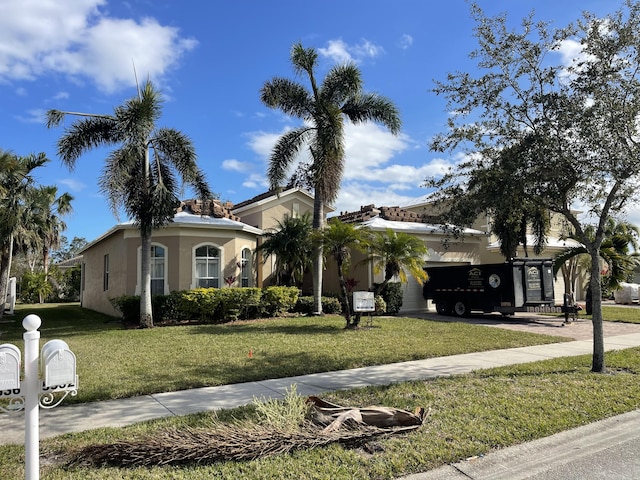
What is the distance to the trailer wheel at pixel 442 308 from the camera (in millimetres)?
20953

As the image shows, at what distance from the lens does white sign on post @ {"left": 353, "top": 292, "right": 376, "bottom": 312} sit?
14.5 metres

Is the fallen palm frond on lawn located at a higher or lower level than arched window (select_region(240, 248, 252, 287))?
lower

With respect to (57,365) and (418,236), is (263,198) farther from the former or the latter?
(57,365)

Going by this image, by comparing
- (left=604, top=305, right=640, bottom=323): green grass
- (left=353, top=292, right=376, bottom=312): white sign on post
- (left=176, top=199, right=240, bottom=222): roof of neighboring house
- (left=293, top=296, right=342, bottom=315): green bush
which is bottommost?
→ (left=604, top=305, right=640, bottom=323): green grass

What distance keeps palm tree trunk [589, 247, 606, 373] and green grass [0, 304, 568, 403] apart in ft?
9.73

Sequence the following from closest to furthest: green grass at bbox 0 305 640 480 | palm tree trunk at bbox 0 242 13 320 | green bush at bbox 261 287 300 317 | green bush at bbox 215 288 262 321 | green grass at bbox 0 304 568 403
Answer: green grass at bbox 0 305 640 480, green grass at bbox 0 304 568 403, green bush at bbox 215 288 262 321, green bush at bbox 261 287 300 317, palm tree trunk at bbox 0 242 13 320

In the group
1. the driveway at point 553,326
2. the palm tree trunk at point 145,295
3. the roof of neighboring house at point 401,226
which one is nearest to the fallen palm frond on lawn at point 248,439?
the driveway at point 553,326

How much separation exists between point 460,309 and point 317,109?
10.4 metres

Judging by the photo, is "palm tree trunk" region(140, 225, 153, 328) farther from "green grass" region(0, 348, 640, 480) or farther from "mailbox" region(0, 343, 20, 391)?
"mailbox" region(0, 343, 20, 391)

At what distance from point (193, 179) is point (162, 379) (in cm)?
1004

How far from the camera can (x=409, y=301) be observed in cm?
2227

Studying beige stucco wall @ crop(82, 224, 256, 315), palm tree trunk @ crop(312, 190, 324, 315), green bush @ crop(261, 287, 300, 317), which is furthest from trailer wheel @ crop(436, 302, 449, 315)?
beige stucco wall @ crop(82, 224, 256, 315)

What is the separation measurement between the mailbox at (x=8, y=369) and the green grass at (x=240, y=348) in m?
3.65

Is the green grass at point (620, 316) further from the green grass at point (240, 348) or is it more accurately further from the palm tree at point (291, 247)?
the palm tree at point (291, 247)
